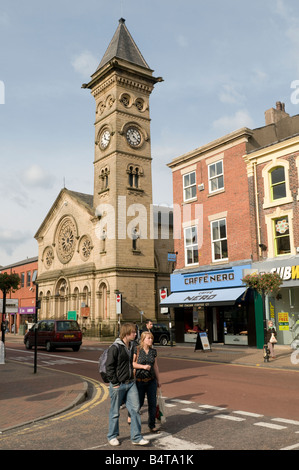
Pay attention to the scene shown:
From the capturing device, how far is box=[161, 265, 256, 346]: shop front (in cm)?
2278

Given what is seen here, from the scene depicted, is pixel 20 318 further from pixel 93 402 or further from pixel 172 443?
pixel 172 443

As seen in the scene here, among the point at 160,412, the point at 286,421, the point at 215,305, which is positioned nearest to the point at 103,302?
the point at 215,305

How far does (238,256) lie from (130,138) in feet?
76.3

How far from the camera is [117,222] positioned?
39719mm

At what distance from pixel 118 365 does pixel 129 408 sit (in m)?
0.64

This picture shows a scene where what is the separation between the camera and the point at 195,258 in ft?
88.9

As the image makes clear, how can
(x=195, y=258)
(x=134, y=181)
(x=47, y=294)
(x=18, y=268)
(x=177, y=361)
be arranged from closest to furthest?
(x=177, y=361), (x=195, y=258), (x=134, y=181), (x=47, y=294), (x=18, y=268)

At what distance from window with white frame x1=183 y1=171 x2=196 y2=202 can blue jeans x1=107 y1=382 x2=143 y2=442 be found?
22.1m

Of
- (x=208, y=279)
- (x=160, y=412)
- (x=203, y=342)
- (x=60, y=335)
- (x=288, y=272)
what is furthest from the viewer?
(x=208, y=279)

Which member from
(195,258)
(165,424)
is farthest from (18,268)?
(165,424)

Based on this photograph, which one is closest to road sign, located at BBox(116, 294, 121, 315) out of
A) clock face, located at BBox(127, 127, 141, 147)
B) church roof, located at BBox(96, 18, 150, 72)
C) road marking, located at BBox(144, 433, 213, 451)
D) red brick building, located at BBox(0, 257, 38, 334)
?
clock face, located at BBox(127, 127, 141, 147)

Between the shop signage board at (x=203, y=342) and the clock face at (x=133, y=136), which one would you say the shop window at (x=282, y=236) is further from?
the clock face at (x=133, y=136)

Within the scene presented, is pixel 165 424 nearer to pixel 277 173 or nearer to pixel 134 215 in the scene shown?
pixel 277 173

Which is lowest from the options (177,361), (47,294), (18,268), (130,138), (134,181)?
(177,361)
